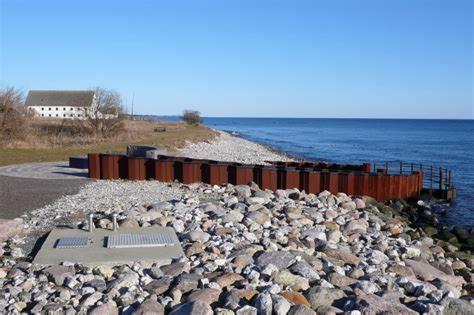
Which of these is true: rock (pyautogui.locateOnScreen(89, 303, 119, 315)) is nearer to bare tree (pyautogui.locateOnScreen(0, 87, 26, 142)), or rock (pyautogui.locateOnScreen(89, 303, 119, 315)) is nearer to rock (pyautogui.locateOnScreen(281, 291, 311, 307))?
rock (pyautogui.locateOnScreen(281, 291, 311, 307))

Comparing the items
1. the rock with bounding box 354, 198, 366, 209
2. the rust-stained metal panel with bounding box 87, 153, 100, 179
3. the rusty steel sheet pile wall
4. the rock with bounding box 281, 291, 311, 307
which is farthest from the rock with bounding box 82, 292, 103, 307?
the rust-stained metal panel with bounding box 87, 153, 100, 179

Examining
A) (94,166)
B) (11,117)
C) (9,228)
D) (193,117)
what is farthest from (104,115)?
(193,117)

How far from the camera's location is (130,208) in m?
12.4

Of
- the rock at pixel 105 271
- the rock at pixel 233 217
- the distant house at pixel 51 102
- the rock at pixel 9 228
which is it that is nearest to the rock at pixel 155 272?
the rock at pixel 105 271

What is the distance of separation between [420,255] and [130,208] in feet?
21.9

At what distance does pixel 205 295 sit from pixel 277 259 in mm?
2008

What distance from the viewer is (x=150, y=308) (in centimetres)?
642

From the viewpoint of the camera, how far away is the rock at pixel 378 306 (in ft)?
21.0

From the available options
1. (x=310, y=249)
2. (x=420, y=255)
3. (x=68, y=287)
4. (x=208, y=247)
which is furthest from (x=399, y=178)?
(x=68, y=287)

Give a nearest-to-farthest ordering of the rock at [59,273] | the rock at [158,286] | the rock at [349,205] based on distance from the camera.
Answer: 1. the rock at [158,286]
2. the rock at [59,273]
3. the rock at [349,205]

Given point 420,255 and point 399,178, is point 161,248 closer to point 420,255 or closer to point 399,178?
point 420,255

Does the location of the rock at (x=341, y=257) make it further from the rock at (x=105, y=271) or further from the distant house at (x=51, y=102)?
the distant house at (x=51, y=102)

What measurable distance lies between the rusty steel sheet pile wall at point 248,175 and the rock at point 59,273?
9.74m

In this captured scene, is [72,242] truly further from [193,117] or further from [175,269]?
[193,117]
